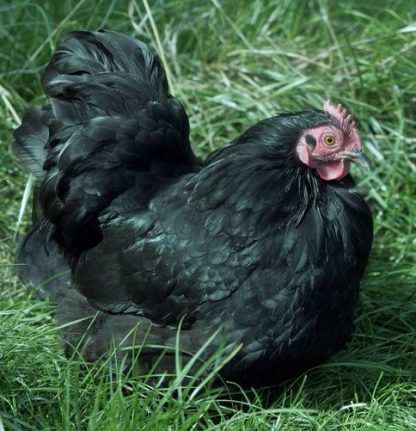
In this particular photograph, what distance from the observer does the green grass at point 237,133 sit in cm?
341

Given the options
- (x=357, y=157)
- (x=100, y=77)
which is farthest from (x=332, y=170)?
(x=100, y=77)

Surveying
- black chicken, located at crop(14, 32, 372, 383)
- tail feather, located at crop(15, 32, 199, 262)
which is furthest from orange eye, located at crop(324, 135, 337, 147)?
tail feather, located at crop(15, 32, 199, 262)

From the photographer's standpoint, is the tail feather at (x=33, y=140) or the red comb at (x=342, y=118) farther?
the tail feather at (x=33, y=140)

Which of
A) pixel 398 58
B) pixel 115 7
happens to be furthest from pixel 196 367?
pixel 115 7

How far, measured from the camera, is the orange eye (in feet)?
11.6

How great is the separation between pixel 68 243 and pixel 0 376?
771 millimetres

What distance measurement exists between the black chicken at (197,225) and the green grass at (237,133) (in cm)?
21

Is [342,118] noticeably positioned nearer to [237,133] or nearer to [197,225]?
[197,225]

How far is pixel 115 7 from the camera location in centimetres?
573

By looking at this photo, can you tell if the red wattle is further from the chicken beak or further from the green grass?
the green grass

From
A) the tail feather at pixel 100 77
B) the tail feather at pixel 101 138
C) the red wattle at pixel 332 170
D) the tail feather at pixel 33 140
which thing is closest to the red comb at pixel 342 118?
the red wattle at pixel 332 170

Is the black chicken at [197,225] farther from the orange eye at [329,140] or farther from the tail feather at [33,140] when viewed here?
the tail feather at [33,140]

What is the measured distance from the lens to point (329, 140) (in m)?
3.54

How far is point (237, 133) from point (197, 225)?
1.66 meters
